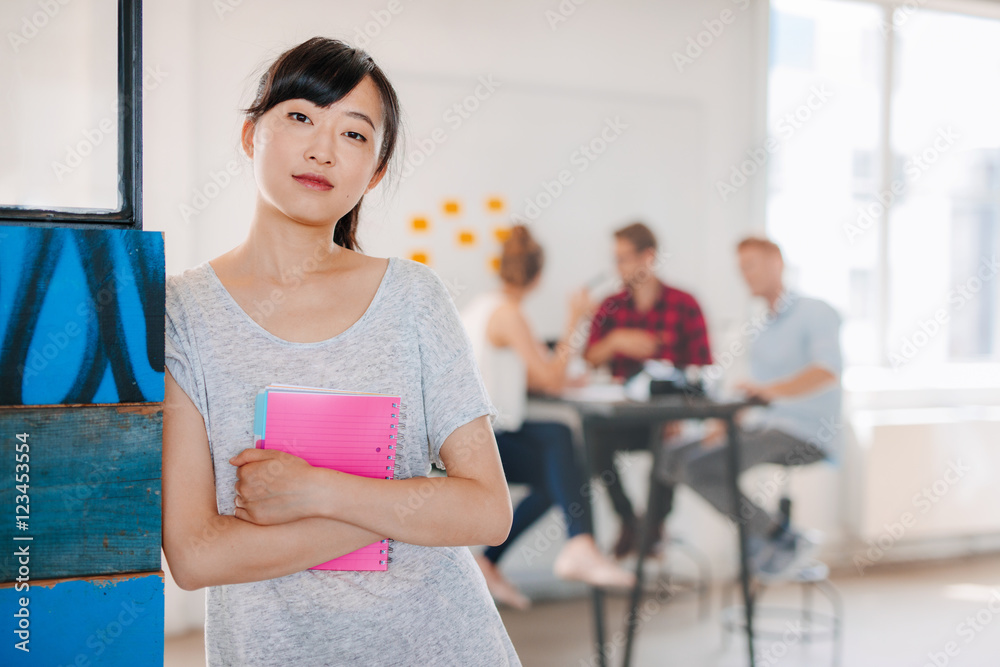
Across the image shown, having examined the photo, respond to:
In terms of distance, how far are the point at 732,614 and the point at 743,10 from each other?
272 centimetres

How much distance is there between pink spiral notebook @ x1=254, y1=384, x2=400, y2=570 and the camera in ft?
2.68

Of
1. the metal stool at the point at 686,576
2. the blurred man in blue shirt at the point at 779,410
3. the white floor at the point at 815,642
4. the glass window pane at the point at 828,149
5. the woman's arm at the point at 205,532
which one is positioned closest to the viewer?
the woman's arm at the point at 205,532

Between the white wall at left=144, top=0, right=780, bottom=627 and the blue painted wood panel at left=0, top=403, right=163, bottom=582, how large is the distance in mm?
2180

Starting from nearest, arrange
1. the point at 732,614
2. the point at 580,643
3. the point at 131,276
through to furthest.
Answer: the point at 131,276 < the point at 580,643 < the point at 732,614

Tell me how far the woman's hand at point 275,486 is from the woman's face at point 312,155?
253mm

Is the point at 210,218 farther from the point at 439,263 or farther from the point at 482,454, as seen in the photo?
the point at 482,454

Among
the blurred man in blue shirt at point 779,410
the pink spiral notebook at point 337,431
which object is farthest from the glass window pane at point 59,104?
the blurred man in blue shirt at point 779,410

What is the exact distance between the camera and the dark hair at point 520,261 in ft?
10.8

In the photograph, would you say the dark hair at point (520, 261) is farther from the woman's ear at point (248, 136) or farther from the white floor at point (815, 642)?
the woman's ear at point (248, 136)

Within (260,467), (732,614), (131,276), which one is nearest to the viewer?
(131,276)

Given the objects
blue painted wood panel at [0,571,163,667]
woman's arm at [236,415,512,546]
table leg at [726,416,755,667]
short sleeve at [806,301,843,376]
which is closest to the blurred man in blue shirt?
short sleeve at [806,301,843,376]

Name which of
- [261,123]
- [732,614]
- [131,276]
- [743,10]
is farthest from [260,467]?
[743,10]

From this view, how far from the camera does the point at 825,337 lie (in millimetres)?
3027

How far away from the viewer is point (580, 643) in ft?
9.51
